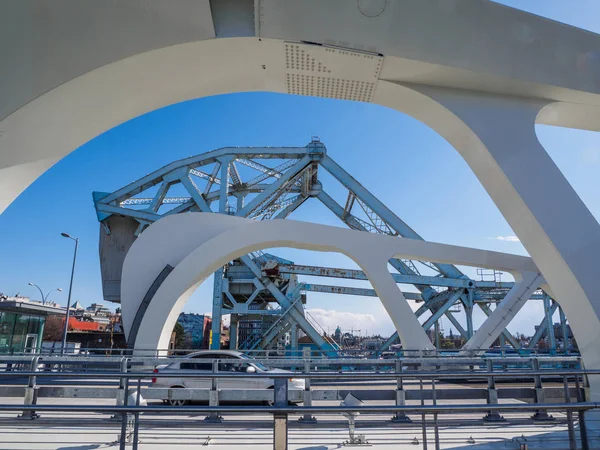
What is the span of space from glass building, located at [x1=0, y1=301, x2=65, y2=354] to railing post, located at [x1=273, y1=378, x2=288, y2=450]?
1783 cm

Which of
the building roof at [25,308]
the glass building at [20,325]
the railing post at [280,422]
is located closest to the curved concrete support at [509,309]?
the railing post at [280,422]

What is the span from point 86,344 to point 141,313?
38.7 metres

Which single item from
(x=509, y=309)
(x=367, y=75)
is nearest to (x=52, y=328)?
(x=509, y=309)

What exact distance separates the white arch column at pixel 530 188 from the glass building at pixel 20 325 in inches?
713

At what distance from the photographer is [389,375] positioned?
163 inches

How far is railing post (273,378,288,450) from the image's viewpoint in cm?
319

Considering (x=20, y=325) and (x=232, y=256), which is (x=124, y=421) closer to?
(x=232, y=256)

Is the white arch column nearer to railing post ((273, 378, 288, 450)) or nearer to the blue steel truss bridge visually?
railing post ((273, 378, 288, 450))

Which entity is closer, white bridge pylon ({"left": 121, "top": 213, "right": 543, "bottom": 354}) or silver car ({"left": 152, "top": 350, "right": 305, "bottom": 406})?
silver car ({"left": 152, "top": 350, "right": 305, "bottom": 406})

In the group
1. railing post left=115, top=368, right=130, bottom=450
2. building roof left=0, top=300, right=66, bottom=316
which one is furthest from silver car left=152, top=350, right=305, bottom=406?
building roof left=0, top=300, right=66, bottom=316

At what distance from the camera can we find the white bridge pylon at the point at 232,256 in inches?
555

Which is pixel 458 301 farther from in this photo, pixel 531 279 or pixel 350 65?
pixel 350 65

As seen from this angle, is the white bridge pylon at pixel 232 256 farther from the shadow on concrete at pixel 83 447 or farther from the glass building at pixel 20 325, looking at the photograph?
the shadow on concrete at pixel 83 447

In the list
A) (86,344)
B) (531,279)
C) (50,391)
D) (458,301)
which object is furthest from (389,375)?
(86,344)
